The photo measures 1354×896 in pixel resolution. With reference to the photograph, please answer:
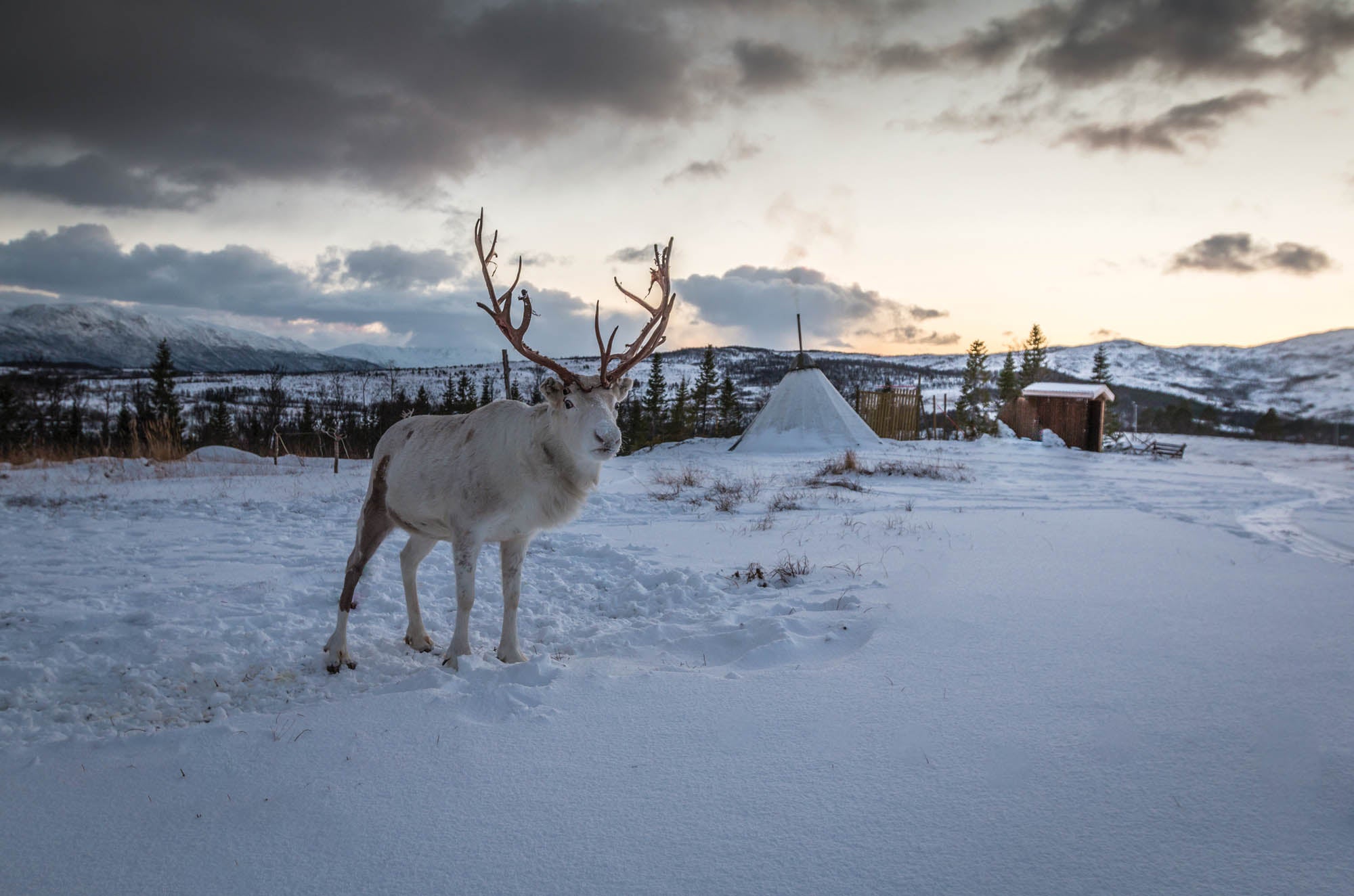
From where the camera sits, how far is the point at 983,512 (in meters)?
8.42

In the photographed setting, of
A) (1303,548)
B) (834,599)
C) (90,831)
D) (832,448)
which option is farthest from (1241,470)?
(90,831)

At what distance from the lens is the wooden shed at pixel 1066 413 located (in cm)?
2700

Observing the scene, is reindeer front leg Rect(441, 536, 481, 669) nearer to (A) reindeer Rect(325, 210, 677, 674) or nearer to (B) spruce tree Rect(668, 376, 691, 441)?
(A) reindeer Rect(325, 210, 677, 674)

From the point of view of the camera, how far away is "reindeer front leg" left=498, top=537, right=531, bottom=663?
3664 millimetres

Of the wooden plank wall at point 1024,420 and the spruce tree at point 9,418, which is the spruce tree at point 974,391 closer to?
the wooden plank wall at point 1024,420

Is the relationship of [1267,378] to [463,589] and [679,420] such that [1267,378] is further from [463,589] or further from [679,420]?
[463,589]

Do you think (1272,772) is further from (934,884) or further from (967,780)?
(934,884)

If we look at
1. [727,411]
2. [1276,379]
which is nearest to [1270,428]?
[727,411]

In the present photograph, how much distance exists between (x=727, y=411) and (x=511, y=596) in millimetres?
27540

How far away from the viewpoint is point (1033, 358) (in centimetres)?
4153

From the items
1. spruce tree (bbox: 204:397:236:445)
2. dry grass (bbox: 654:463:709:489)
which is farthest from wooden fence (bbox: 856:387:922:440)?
spruce tree (bbox: 204:397:236:445)

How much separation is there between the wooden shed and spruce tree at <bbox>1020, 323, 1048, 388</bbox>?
13115 millimetres

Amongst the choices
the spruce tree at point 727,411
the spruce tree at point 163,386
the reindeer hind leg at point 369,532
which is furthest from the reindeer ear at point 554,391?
the spruce tree at point 163,386

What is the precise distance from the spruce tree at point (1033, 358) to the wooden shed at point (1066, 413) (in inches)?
516
